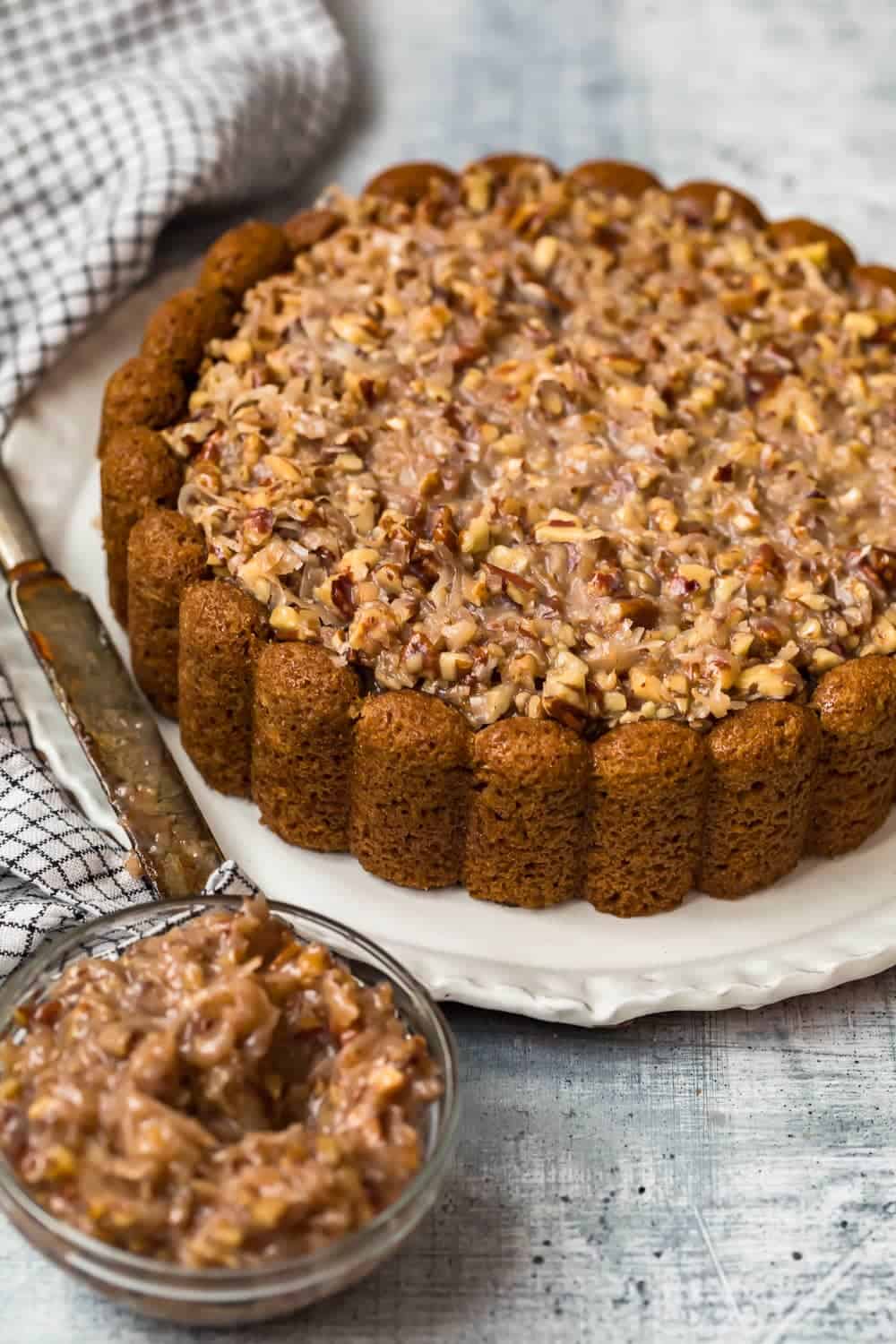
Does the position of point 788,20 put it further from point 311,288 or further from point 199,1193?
point 199,1193

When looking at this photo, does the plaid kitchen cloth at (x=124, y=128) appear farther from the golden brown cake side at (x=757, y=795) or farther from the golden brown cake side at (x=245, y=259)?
the golden brown cake side at (x=757, y=795)

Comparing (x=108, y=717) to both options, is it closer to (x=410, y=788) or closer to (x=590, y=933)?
(x=410, y=788)

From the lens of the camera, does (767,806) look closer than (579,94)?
Yes

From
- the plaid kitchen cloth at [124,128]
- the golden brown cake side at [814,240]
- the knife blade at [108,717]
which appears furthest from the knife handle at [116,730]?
the golden brown cake side at [814,240]

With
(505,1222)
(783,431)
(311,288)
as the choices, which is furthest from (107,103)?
(505,1222)

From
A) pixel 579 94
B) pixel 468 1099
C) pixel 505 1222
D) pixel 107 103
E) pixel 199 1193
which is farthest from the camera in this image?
pixel 579 94

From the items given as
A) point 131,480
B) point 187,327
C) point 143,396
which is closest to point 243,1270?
point 131,480

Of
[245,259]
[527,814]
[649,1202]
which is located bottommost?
[649,1202]

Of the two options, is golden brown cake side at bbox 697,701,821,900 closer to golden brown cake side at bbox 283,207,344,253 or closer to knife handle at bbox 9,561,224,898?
knife handle at bbox 9,561,224,898
